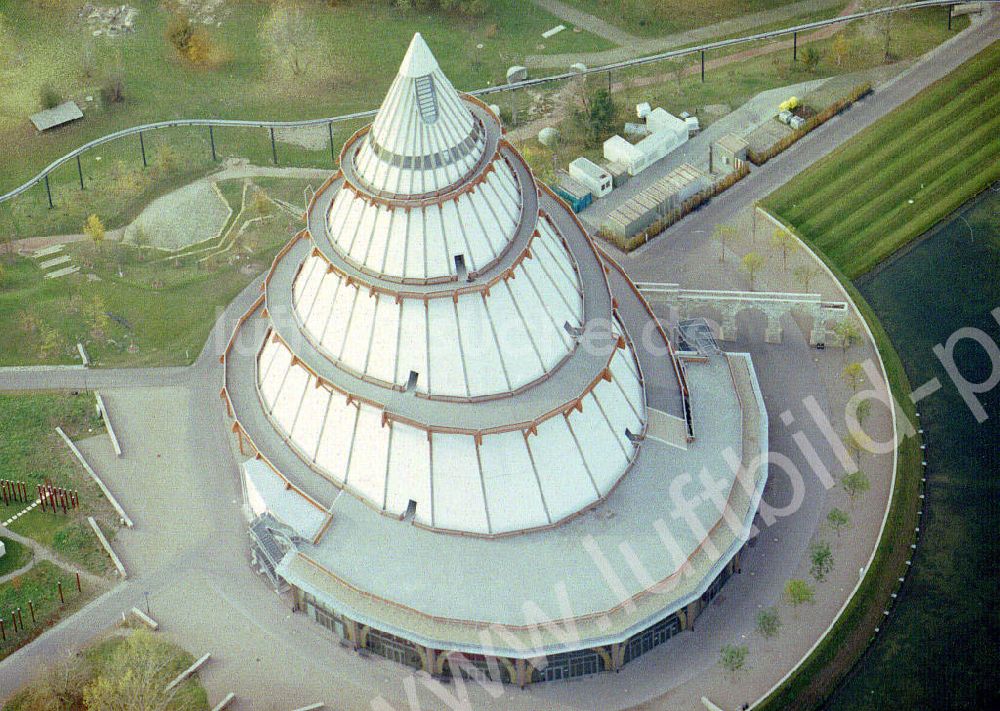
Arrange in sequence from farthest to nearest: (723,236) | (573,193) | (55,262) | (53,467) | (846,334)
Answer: (573,193) < (723,236) < (55,262) < (846,334) < (53,467)

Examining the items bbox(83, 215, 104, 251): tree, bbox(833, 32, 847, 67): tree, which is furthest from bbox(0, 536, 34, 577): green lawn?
bbox(833, 32, 847, 67): tree

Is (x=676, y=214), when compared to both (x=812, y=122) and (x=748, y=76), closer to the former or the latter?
(x=812, y=122)

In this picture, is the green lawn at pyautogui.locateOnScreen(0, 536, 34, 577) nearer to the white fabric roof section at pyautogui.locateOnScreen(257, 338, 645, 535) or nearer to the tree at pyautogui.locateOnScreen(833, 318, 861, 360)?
the white fabric roof section at pyautogui.locateOnScreen(257, 338, 645, 535)

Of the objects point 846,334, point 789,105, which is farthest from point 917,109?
point 846,334

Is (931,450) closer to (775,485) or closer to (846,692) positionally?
(775,485)

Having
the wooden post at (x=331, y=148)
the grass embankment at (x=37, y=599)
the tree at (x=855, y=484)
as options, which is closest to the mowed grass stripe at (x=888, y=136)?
the tree at (x=855, y=484)
